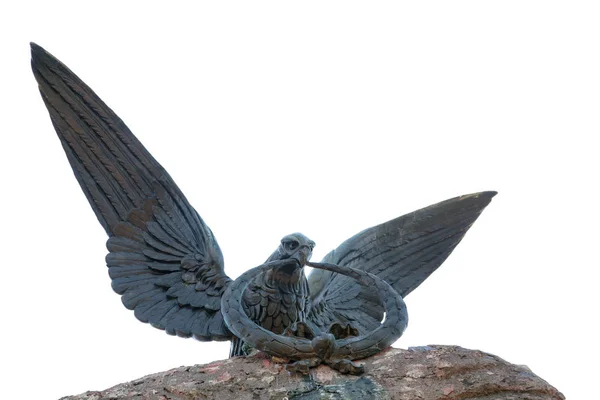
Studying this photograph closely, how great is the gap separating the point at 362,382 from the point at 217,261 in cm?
186

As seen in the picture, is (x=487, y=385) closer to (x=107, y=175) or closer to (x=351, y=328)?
(x=351, y=328)

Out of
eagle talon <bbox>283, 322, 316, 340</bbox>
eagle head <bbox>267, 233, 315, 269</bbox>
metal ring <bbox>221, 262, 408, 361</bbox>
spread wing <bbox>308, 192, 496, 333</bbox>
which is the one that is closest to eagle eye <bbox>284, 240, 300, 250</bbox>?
eagle head <bbox>267, 233, 315, 269</bbox>

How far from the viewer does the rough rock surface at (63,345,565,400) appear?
825 cm

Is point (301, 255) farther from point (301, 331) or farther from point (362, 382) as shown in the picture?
point (362, 382)

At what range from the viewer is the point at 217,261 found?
967 centimetres

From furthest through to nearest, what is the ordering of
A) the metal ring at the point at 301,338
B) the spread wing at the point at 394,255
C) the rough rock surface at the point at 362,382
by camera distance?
1. the spread wing at the point at 394,255
2. the metal ring at the point at 301,338
3. the rough rock surface at the point at 362,382

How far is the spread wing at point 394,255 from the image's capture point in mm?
10094

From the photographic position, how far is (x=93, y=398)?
27.2ft

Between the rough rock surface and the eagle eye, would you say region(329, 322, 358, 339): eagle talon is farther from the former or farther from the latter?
the eagle eye

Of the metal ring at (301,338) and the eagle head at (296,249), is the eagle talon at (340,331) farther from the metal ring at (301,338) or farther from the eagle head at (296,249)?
the eagle head at (296,249)

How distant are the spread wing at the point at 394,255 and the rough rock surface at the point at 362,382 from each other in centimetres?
146

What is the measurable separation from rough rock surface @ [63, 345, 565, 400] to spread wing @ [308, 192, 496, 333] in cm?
146

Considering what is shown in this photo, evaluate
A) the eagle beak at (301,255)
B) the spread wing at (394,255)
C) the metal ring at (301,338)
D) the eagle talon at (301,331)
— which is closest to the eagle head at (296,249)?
the eagle beak at (301,255)

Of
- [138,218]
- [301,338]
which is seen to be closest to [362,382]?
[301,338]
